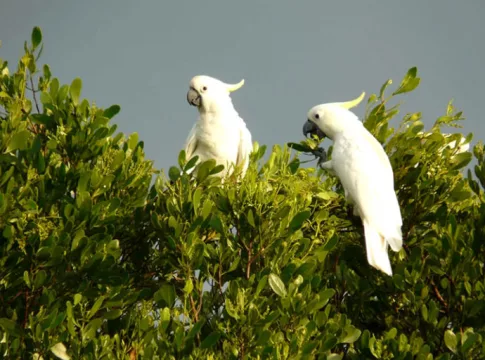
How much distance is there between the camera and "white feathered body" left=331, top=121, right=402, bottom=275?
5.28 m

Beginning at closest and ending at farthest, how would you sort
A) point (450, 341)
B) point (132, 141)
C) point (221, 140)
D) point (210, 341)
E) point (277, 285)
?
point (210, 341)
point (277, 285)
point (450, 341)
point (132, 141)
point (221, 140)

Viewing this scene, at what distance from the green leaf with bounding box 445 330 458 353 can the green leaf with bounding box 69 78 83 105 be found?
7.89 ft

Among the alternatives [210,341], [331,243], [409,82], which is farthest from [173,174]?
[409,82]

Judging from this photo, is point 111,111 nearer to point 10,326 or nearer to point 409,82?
point 10,326

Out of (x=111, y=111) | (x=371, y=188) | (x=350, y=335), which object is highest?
(x=111, y=111)

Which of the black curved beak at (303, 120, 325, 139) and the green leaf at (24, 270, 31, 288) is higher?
the black curved beak at (303, 120, 325, 139)

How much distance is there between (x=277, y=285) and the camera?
4652 mm

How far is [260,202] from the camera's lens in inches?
189

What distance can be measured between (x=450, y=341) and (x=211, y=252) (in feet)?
4.43

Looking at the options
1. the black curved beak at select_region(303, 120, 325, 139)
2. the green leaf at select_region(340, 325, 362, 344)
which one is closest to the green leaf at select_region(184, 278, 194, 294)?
the green leaf at select_region(340, 325, 362, 344)

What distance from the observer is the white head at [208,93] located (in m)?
6.46

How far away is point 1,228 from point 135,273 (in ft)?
3.01

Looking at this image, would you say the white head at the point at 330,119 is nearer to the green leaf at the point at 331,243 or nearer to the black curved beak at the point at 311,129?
the black curved beak at the point at 311,129

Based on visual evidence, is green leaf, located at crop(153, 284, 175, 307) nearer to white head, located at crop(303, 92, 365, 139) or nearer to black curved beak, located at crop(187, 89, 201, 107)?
white head, located at crop(303, 92, 365, 139)
